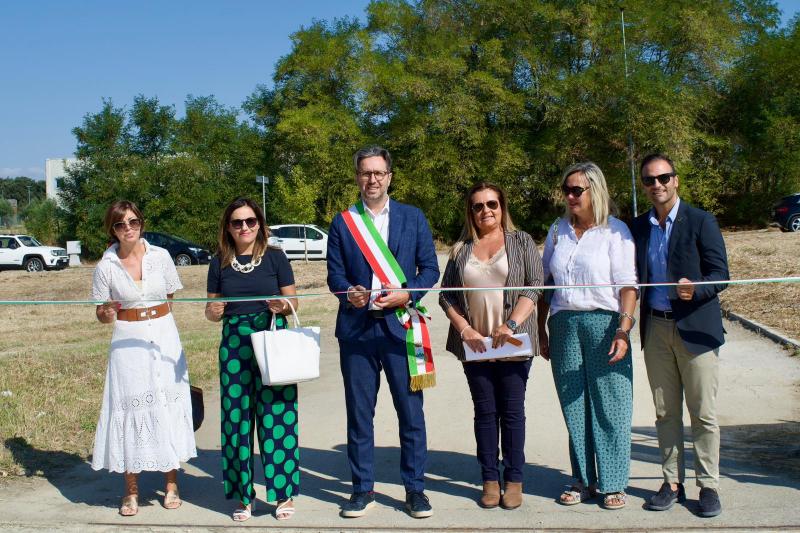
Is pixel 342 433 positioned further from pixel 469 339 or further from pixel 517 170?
pixel 517 170

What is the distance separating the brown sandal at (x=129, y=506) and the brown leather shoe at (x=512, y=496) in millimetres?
2202

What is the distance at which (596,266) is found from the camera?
15.0ft

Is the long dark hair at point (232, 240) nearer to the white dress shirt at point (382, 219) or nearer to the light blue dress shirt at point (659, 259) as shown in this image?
the white dress shirt at point (382, 219)

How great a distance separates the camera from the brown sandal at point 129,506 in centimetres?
486

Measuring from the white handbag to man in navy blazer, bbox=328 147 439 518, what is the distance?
252 mm

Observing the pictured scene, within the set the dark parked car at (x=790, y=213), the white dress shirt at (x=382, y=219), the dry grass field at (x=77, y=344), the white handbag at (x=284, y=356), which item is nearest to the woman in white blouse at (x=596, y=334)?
the white dress shirt at (x=382, y=219)

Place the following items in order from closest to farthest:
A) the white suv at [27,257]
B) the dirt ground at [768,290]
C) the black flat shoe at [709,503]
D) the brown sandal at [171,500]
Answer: the black flat shoe at [709,503] → the brown sandal at [171,500] → the dirt ground at [768,290] → the white suv at [27,257]

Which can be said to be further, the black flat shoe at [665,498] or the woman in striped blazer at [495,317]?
the woman in striped blazer at [495,317]

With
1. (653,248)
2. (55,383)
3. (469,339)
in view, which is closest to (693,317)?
(653,248)

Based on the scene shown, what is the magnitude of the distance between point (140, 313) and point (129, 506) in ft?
3.82

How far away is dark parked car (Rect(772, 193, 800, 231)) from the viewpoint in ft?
88.9

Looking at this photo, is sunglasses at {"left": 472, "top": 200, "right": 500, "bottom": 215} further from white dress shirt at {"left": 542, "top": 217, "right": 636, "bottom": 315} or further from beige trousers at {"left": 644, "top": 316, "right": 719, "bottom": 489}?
beige trousers at {"left": 644, "top": 316, "right": 719, "bottom": 489}

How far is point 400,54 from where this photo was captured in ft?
129

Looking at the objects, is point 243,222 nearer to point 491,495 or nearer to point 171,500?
point 171,500
